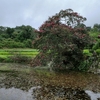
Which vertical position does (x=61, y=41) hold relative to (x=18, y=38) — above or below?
below

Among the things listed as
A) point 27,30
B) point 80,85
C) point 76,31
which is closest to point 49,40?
point 76,31

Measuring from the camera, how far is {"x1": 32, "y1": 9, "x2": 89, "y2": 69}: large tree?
1789 centimetres

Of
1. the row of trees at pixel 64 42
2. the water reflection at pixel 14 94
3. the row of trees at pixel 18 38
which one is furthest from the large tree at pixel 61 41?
the row of trees at pixel 18 38

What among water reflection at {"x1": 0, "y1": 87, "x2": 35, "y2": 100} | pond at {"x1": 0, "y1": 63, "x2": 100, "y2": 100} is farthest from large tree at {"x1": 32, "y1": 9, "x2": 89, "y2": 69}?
water reflection at {"x1": 0, "y1": 87, "x2": 35, "y2": 100}

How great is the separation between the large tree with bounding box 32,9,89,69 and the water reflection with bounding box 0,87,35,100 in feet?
24.8

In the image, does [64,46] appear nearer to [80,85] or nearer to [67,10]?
[67,10]

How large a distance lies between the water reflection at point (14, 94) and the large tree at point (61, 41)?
755 cm

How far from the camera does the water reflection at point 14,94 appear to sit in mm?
9320

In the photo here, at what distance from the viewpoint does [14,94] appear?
9.98 m

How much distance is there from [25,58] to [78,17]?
9.43m

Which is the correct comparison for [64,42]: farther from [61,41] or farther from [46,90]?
[46,90]

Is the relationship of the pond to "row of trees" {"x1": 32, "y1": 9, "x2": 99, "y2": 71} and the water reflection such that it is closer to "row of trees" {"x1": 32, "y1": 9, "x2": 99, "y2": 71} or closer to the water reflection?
the water reflection

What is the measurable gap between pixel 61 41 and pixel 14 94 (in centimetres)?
917

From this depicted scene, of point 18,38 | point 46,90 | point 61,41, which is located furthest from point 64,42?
point 18,38
